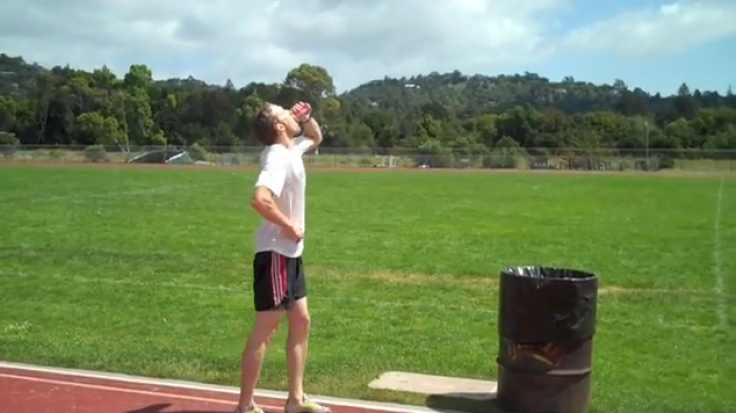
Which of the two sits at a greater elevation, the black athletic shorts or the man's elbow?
the man's elbow

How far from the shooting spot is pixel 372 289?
488 inches

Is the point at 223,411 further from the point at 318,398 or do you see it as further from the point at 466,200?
the point at 466,200

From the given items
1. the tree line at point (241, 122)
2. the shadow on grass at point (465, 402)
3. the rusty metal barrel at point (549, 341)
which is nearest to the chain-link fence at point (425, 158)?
the tree line at point (241, 122)

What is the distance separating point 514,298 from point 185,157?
68616 mm

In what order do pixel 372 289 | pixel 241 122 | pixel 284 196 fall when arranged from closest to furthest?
pixel 284 196 → pixel 372 289 → pixel 241 122

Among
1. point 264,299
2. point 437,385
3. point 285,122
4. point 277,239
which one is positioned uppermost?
point 285,122

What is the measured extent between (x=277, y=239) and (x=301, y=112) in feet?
2.91

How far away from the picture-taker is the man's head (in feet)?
18.6

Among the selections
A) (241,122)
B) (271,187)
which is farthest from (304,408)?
(241,122)

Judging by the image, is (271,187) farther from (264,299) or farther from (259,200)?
(264,299)

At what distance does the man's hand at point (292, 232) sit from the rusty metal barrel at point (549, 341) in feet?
4.98

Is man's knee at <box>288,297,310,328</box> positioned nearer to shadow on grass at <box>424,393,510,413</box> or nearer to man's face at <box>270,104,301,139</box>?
man's face at <box>270,104,301,139</box>

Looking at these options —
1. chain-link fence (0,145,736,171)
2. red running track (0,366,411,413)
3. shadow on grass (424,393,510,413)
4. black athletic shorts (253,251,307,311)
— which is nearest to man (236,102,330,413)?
black athletic shorts (253,251,307,311)

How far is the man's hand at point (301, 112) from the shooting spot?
591 cm
